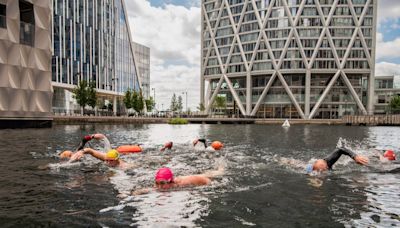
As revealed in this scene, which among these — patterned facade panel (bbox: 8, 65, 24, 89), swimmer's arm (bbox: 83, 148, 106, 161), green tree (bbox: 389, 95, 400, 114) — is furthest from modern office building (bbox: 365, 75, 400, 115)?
swimmer's arm (bbox: 83, 148, 106, 161)

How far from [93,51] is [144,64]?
53746 millimetres

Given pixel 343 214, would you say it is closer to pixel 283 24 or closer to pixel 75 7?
pixel 75 7

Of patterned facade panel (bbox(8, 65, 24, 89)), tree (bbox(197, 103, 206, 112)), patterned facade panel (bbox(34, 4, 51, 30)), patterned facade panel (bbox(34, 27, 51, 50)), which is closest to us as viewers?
patterned facade panel (bbox(8, 65, 24, 89))

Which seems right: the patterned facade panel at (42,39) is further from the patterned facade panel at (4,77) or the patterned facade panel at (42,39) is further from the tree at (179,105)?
the tree at (179,105)

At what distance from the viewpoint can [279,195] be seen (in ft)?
32.9

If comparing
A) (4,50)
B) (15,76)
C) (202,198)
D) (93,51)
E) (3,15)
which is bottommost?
(202,198)

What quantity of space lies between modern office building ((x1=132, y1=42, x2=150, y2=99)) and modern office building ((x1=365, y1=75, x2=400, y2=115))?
321ft

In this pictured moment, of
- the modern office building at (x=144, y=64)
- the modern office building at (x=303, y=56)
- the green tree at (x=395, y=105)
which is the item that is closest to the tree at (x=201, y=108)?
the modern office building at (x=303, y=56)

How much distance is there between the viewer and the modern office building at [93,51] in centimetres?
8500

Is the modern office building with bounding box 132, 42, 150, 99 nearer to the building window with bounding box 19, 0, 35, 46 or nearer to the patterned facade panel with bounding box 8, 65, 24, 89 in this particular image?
the building window with bounding box 19, 0, 35, 46

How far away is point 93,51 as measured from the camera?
100438mm

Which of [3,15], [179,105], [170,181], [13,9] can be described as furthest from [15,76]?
[179,105]

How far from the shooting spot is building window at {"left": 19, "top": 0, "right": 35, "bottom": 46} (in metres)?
41.0

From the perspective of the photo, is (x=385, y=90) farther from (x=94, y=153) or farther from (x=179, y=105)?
(x=94, y=153)
